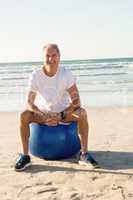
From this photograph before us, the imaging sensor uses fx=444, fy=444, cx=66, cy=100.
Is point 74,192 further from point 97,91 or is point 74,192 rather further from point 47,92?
point 97,91

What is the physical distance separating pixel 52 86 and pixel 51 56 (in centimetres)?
38

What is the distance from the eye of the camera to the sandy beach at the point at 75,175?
4.27m

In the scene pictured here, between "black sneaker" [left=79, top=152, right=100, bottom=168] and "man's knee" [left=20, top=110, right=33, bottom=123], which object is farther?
"man's knee" [left=20, top=110, right=33, bottom=123]

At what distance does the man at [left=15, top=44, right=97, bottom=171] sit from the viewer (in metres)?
5.27

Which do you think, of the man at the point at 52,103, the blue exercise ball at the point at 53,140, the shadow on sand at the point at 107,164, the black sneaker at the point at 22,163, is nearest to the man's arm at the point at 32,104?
the man at the point at 52,103

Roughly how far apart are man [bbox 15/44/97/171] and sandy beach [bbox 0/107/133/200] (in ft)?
0.76

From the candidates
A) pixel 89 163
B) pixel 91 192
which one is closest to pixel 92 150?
pixel 89 163

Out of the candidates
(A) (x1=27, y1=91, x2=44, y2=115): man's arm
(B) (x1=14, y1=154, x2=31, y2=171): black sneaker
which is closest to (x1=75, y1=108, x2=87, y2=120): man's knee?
(A) (x1=27, y1=91, x2=44, y2=115): man's arm

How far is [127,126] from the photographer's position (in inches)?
316

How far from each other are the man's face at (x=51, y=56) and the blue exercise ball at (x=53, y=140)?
2.48 ft

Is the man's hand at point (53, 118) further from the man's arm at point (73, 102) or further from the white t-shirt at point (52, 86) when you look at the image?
the white t-shirt at point (52, 86)

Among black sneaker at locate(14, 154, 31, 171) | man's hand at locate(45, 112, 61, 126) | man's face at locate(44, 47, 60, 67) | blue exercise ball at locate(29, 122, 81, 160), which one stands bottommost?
black sneaker at locate(14, 154, 31, 171)

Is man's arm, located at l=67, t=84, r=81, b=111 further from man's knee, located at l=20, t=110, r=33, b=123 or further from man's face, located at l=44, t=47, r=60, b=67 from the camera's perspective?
man's knee, located at l=20, t=110, r=33, b=123

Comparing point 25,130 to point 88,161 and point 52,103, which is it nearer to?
point 52,103
